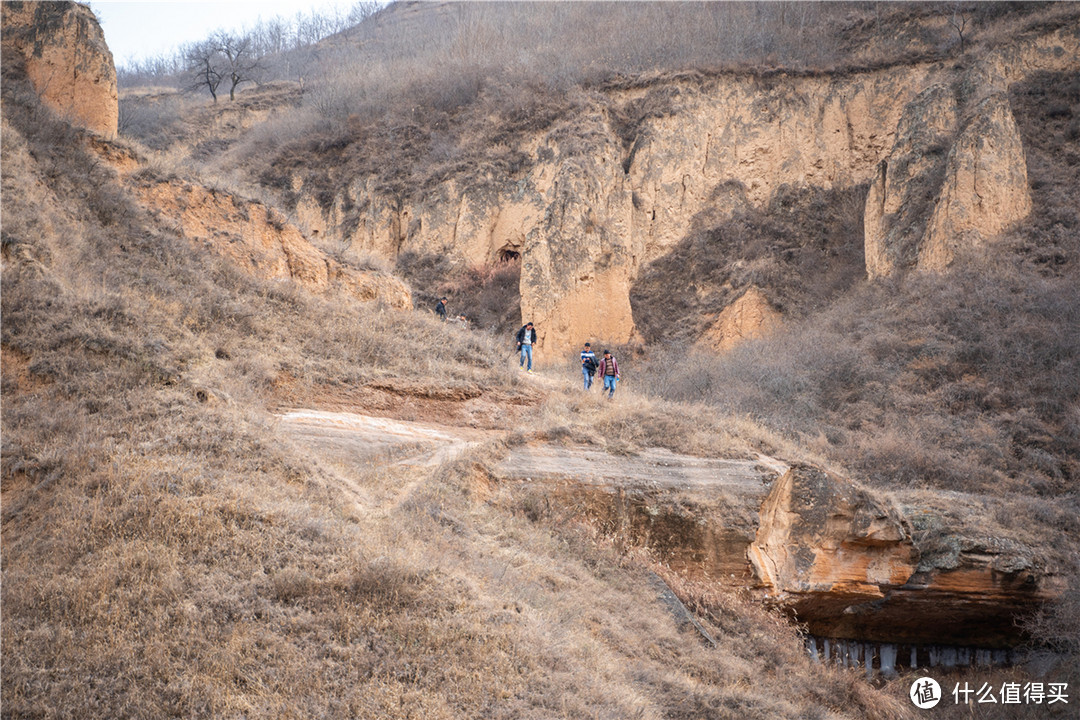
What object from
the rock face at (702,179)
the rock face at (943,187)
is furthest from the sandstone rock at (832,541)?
the rock face at (943,187)

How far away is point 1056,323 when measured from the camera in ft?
62.3

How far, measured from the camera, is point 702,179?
98.4 ft

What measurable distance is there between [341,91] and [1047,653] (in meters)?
39.8

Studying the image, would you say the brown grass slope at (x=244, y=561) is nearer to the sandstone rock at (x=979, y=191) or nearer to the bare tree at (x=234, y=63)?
the sandstone rock at (x=979, y=191)

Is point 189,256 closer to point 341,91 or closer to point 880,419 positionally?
point 880,419

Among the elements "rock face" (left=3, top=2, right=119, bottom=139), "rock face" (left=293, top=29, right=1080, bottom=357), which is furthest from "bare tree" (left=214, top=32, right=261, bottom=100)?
"rock face" (left=3, top=2, right=119, bottom=139)

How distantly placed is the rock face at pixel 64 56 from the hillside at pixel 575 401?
0.34ft

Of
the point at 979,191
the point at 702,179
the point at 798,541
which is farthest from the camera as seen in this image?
the point at 702,179

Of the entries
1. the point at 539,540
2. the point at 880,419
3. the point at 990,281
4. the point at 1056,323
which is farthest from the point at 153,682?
the point at 990,281

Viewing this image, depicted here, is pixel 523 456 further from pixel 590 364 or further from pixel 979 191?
pixel 979 191

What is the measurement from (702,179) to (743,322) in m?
7.32


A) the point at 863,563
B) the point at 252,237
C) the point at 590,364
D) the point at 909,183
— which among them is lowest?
the point at 863,563

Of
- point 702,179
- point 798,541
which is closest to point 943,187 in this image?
point 702,179

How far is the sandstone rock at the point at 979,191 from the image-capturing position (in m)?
23.2
